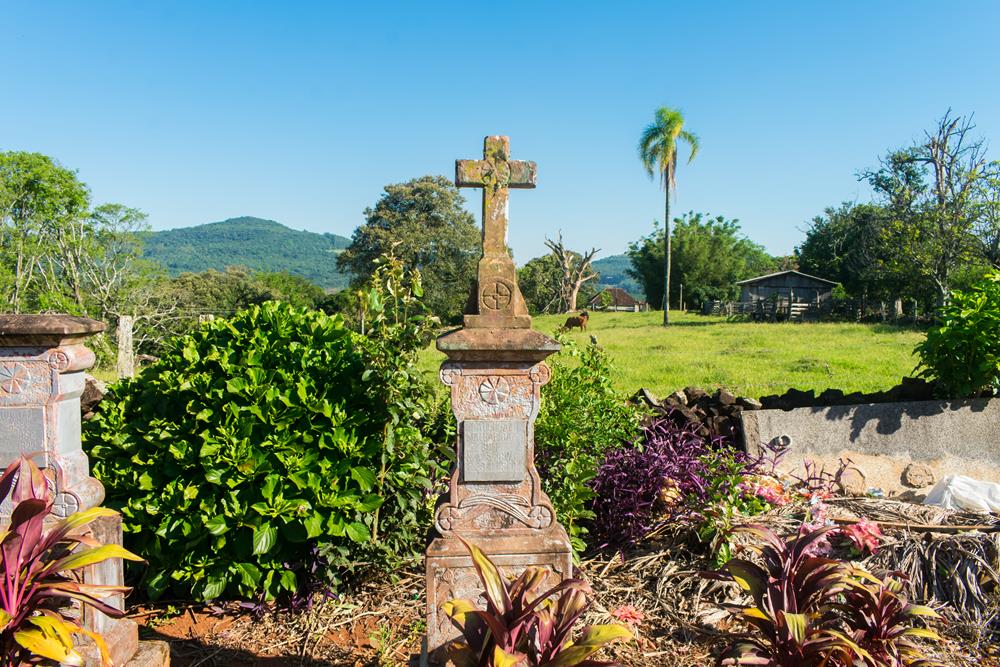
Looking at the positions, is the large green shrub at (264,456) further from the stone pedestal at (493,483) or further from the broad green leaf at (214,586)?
the stone pedestal at (493,483)

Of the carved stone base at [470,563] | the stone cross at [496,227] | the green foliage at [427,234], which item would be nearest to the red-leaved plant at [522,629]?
the carved stone base at [470,563]

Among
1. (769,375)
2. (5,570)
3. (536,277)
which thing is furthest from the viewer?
(536,277)

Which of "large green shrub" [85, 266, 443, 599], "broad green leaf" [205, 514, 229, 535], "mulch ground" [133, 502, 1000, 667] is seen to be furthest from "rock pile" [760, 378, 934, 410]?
"broad green leaf" [205, 514, 229, 535]

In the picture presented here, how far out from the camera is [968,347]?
5.43 meters

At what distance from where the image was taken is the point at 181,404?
3.71 meters

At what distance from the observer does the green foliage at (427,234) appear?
36.9m

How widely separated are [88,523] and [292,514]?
0.92 m

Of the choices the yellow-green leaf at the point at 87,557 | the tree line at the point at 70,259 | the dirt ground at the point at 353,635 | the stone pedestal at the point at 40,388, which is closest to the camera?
the yellow-green leaf at the point at 87,557

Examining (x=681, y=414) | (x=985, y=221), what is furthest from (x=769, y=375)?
(x=985, y=221)

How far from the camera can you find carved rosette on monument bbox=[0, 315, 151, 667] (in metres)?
2.81

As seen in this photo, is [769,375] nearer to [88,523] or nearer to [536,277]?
[88,523]

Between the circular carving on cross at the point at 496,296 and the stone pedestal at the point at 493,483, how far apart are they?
121mm

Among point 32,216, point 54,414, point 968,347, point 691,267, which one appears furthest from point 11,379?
point 691,267

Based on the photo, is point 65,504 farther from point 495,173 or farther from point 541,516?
point 495,173
